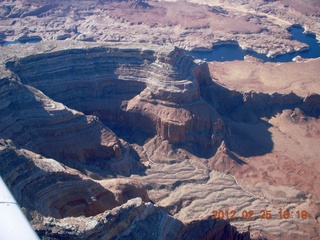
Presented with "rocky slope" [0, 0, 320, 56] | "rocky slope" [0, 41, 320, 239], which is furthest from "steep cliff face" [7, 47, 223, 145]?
"rocky slope" [0, 0, 320, 56]

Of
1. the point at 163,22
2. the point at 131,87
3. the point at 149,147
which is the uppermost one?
the point at 131,87

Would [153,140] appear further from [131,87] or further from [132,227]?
[132,227]

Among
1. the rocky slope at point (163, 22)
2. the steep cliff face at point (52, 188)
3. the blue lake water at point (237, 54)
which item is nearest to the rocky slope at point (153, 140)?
the steep cliff face at point (52, 188)

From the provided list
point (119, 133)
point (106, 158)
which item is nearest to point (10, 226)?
point (106, 158)

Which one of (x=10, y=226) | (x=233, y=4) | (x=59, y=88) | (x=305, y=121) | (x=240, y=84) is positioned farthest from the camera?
(x=233, y=4)

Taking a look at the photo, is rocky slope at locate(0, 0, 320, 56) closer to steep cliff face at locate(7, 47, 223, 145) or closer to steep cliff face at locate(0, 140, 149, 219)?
steep cliff face at locate(7, 47, 223, 145)

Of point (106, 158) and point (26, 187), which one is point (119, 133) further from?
point (26, 187)

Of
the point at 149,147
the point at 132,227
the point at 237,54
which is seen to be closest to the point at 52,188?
the point at 132,227
